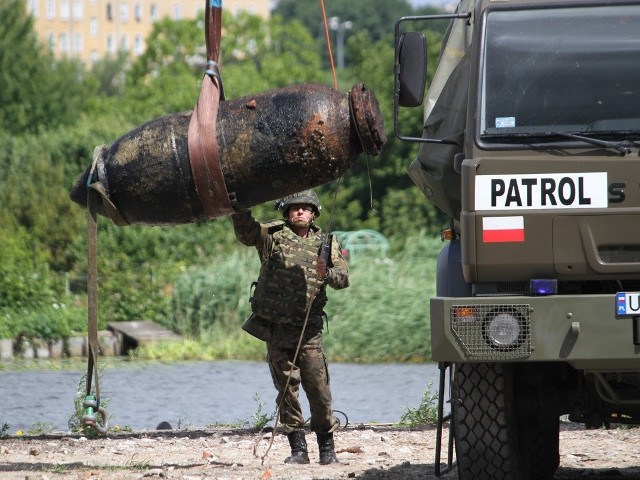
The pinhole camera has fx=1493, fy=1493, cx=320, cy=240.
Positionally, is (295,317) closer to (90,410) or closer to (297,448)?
(297,448)

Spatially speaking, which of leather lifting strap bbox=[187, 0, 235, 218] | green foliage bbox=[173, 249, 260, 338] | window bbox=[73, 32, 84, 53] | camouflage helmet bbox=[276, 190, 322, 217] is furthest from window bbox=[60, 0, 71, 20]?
leather lifting strap bbox=[187, 0, 235, 218]

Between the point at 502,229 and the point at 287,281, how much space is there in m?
2.26

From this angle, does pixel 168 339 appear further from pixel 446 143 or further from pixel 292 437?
pixel 446 143

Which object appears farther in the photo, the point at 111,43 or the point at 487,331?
the point at 111,43

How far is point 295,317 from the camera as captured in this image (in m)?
9.20

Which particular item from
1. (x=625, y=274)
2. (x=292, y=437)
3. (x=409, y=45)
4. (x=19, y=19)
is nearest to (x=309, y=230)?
(x=292, y=437)

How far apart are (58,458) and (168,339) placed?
976cm

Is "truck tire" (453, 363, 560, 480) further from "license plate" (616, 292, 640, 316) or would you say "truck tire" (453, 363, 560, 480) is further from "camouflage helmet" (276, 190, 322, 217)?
"camouflage helmet" (276, 190, 322, 217)

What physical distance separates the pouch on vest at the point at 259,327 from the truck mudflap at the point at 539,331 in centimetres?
233

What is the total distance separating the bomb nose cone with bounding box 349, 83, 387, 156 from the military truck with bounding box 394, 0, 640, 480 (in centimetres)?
31

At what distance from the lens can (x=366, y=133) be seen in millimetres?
8000

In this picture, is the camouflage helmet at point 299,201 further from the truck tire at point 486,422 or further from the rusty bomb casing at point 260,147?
the truck tire at point 486,422

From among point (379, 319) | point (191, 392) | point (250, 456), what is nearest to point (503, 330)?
point (250, 456)

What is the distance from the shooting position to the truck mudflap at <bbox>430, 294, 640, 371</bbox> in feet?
22.9
